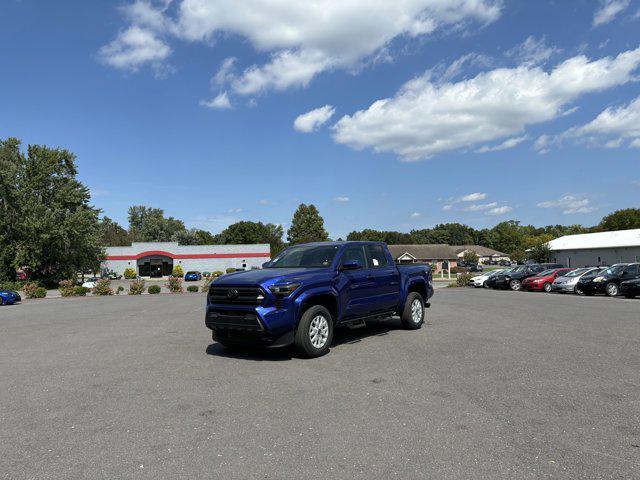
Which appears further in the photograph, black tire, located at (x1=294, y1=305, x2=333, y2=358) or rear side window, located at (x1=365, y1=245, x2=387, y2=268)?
rear side window, located at (x1=365, y1=245, x2=387, y2=268)

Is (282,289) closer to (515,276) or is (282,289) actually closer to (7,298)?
(7,298)

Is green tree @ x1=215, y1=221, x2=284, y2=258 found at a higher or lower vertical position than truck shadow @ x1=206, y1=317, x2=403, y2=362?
higher

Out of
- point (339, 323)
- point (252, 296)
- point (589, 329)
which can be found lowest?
point (589, 329)

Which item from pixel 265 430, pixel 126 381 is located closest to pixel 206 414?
pixel 265 430

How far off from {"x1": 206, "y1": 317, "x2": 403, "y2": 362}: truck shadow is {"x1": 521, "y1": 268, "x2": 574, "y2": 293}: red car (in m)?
20.6

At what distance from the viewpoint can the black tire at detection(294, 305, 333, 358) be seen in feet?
24.3

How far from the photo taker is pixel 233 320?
7477 millimetres

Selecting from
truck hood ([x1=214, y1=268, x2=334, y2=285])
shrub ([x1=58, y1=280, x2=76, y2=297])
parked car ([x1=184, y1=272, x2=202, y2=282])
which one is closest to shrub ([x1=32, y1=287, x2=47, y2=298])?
shrub ([x1=58, y1=280, x2=76, y2=297])

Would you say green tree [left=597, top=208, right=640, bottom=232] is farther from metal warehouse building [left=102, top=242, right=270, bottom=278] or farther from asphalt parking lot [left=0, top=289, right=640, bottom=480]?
asphalt parking lot [left=0, top=289, right=640, bottom=480]

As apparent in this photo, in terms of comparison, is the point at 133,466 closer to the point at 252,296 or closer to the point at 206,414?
the point at 206,414

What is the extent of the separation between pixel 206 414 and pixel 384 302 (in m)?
5.29

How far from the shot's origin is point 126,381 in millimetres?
6422

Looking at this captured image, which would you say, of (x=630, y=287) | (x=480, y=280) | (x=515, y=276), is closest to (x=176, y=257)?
(x=480, y=280)

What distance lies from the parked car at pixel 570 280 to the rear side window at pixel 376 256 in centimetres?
2022
